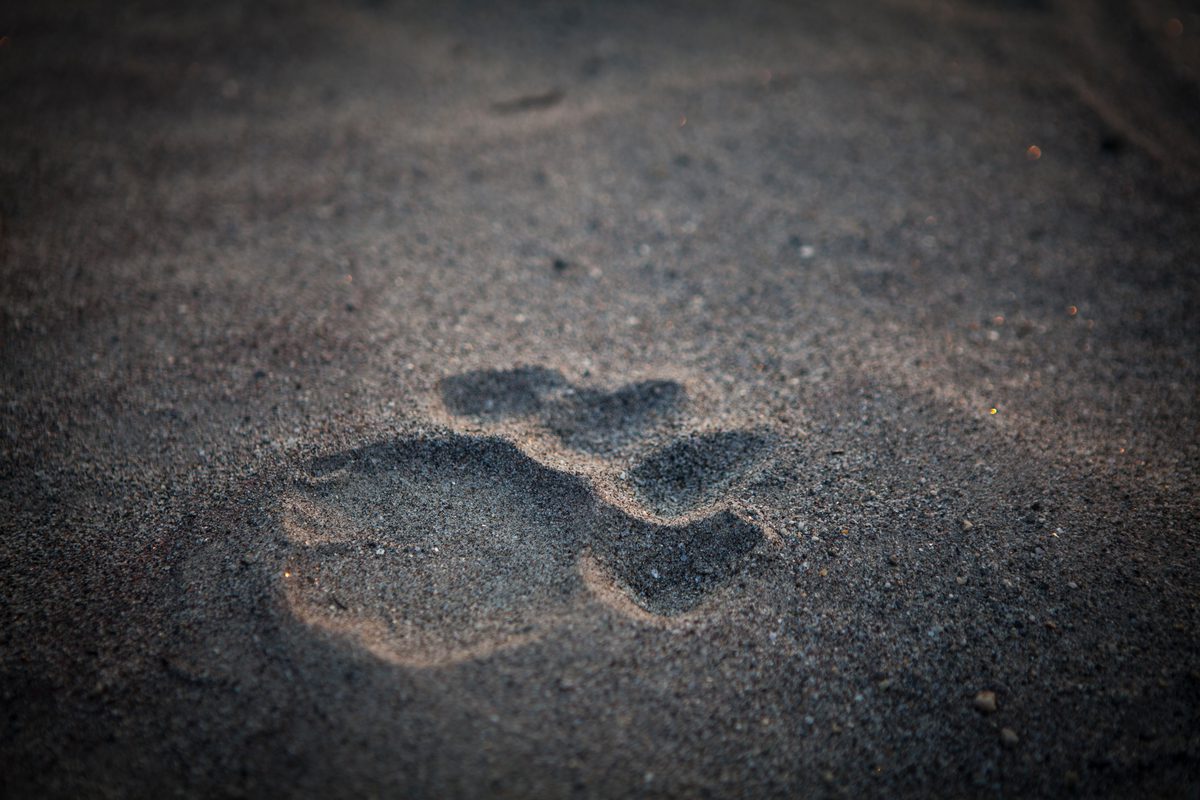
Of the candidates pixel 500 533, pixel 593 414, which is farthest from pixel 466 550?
pixel 593 414

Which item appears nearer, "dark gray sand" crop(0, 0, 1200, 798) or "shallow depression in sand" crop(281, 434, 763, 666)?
"dark gray sand" crop(0, 0, 1200, 798)

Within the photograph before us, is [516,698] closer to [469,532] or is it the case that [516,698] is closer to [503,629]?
[503,629]

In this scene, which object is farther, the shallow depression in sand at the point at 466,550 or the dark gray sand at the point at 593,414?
the shallow depression in sand at the point at 466,550

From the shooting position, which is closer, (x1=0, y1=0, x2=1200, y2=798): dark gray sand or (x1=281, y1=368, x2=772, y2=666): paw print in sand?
(x1=0, y1=0, x2=1200, y2=798): dark gray sand
